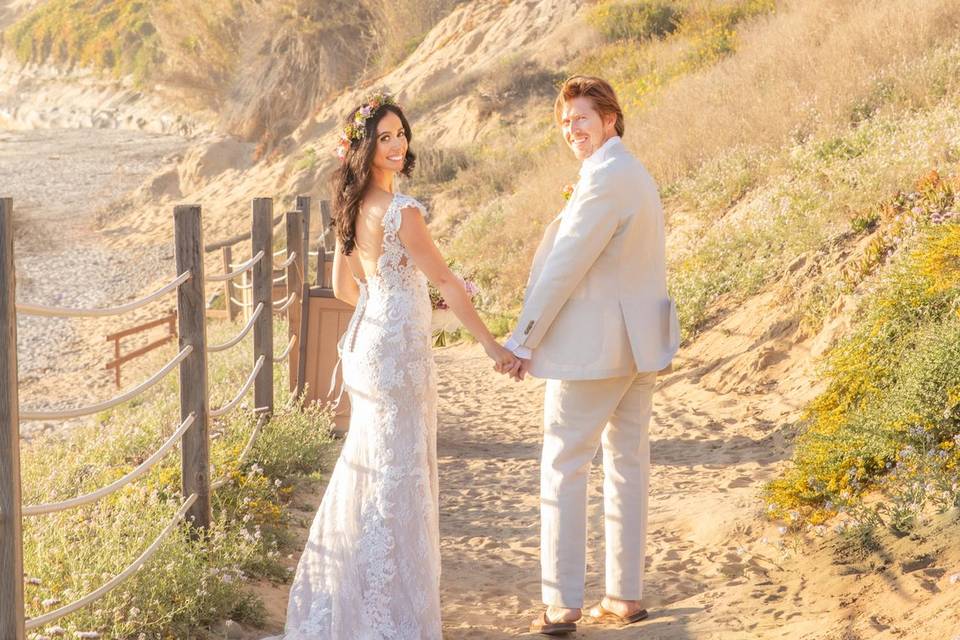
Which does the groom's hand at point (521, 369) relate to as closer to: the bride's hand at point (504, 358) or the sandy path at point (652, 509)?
the bride's hand at point (504, 358)

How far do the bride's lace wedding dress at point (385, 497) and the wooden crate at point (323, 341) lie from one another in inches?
130

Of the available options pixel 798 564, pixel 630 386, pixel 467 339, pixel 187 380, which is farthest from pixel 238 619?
pixel 467 339

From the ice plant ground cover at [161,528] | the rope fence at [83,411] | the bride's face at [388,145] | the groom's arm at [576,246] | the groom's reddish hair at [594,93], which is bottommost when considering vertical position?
the ice plant ground cover at [161,528]

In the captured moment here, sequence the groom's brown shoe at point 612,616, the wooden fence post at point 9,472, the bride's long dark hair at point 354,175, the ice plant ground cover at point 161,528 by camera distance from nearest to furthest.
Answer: the wooden fence post at point 9,472 → the ice plant ground cover at point 161,528 → the bride's long dark hair at point 354,175 → the groom's brown shoe at point 612,616

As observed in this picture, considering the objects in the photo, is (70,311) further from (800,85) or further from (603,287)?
(800,85)

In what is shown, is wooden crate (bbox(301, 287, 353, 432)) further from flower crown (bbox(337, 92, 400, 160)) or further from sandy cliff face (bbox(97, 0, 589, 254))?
sandy cliff face (bbox(97, 0, 589, 254))

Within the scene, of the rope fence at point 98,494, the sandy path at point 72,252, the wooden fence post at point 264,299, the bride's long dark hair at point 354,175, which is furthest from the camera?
the sandy path at point 72,252

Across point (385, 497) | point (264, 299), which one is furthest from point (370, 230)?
point (264, 299)

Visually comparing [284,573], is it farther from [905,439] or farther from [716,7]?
[716,7]

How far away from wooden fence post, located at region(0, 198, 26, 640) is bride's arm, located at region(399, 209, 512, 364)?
152 cm

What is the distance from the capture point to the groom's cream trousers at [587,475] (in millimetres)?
4176

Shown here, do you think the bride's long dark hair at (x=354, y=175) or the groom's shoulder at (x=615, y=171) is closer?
the groom's shoulder at (x=615, y=171)

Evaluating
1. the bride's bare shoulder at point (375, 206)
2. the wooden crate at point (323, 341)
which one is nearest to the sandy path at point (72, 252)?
the wooden crate at point (323, 341)

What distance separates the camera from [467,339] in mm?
11836
